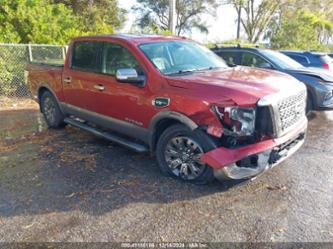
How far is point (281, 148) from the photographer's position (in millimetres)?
3594

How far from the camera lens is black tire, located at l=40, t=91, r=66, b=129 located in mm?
6200

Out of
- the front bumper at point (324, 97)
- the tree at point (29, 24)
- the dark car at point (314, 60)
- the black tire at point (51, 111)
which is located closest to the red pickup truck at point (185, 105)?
the black tire at point (51, 111)

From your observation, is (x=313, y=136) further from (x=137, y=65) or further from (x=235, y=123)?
(x=137, y=65)

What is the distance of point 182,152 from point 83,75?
2.41 meters

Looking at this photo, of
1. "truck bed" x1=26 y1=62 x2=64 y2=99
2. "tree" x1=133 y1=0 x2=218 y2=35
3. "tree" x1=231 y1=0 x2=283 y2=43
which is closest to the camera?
"truck bed" x1=26 y1=62 x2=64 y2=99

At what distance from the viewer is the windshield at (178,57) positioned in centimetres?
417

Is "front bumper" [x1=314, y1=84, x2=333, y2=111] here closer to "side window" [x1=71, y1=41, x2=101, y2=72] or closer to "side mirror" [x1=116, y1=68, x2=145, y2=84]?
"side mirror" [x1=116, y1=68, x2=145, y2=84]

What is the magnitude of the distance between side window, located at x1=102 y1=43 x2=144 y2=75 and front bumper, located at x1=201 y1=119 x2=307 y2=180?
1.60 meters

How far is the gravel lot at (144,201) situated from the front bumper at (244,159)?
356 millimetres

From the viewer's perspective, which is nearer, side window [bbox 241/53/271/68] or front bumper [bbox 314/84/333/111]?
front bumper [bbox 314/84/333/111]

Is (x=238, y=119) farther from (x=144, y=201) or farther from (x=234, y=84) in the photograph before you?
(x=144, y=201)

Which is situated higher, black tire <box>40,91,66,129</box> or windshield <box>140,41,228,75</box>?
windshield <box>140,41,228,75</box>

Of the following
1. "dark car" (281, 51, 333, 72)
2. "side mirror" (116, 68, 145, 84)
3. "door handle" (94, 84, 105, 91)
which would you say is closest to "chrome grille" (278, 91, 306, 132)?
"side mirror" (116, 68, 145, 84)

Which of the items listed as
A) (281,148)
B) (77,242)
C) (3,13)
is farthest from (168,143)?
(3,13)
